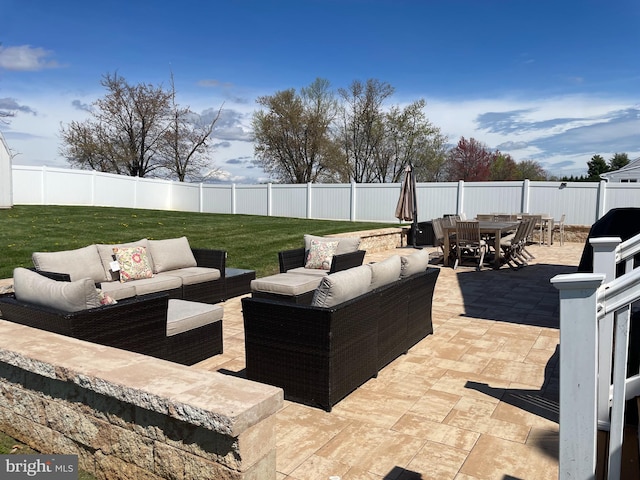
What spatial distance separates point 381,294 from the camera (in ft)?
11.6

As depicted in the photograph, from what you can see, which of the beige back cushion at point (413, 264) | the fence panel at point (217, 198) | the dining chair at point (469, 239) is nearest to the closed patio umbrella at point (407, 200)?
the dining chair at point (469, 239)

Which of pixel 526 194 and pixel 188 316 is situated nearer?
pixel 188 316

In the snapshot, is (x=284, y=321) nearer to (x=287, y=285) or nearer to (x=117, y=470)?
(x=117, y=470)

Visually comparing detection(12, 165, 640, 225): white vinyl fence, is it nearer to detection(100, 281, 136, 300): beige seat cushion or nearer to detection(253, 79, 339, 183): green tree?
detection(253, 79, 339, 183): green tree

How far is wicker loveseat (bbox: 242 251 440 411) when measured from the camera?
299 cm

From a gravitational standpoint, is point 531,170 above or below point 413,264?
above

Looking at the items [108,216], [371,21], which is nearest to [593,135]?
[371,21]

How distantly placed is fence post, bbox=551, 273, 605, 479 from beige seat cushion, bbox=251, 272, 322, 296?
151 inches

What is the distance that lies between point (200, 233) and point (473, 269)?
6.65 m

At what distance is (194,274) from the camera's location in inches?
221

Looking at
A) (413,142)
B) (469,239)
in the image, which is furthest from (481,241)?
(413,142)

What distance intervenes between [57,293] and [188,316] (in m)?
1.09

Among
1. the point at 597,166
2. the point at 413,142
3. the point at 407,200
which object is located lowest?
the point at 407,200

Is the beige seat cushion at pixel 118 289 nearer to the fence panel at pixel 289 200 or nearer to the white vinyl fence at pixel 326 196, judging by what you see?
the white vinyl fence at pixel 326 196
